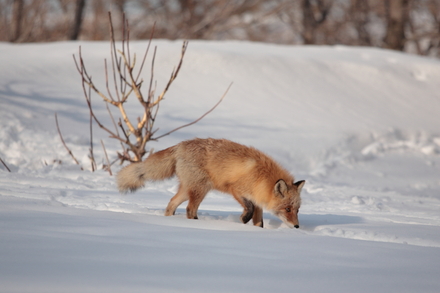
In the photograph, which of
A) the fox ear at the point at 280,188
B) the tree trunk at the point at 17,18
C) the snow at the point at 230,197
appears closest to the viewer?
the snow at the point at 230,197

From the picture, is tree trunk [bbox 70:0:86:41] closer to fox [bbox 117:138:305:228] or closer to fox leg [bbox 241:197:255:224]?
fox [bbox 117:138:305:228]

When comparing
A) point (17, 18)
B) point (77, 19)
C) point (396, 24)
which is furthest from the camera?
point (396, 24)

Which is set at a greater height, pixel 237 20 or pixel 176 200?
pixel 237 20

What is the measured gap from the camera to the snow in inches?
100

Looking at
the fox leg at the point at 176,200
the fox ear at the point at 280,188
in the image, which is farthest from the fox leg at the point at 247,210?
the fox leg at the point at 176,200

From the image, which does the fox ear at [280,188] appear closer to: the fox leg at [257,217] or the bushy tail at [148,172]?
the fox leg at [257,217]

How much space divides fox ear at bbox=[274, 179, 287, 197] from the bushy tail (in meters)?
1.17

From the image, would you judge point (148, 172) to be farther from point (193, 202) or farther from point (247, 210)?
point (247, 210)

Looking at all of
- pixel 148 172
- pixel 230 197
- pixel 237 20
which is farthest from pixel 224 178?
pixel 237 20

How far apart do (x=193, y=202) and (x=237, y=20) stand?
68.1 feet

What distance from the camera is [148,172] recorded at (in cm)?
494

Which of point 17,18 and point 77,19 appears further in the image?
point 77,19

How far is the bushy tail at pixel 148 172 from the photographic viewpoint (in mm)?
4941

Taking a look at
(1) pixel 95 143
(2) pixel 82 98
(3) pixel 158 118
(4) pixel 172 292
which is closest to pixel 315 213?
(4) pixel 172 292
